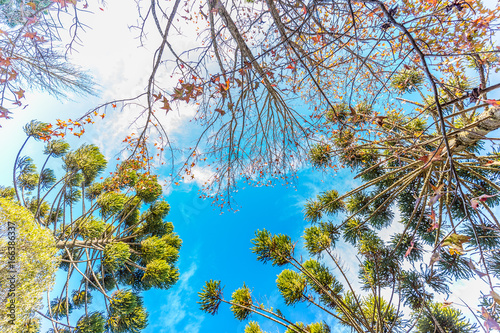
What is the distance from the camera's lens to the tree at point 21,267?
106 inches

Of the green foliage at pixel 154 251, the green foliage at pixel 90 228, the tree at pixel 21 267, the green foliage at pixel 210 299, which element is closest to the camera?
the tree at pixel 21 267

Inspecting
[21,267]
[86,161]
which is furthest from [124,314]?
[86,161]

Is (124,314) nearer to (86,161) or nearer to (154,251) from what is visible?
(154,251)

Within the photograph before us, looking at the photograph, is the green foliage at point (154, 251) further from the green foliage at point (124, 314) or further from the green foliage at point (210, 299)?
the green foliage at point (210, 299)

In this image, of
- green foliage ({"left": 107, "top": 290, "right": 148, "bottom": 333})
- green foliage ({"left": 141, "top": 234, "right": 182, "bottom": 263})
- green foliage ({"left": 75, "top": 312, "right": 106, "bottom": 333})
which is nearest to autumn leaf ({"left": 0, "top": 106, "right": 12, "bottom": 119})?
green foliage ({"left": 107, "top": 290, "right": 148, "bottom": 333})

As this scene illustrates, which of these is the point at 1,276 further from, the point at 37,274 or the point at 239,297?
the point at 239,297

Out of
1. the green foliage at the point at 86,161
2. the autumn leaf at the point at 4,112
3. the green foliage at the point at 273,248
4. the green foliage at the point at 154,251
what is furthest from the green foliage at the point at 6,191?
the green foliage at the point at 273,248

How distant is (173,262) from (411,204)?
6292 millimetres

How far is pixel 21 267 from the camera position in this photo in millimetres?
2855

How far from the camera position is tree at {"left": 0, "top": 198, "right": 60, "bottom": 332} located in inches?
106

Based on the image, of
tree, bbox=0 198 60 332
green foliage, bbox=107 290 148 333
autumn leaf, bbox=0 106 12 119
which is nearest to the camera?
autumn leaf, bbox=0 106 12 119

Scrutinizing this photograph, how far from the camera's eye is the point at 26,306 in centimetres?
274

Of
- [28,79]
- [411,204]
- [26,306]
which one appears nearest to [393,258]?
[411,204]

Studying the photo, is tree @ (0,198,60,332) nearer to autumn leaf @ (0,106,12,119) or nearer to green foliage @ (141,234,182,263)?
autumn leaf @ (0,106,12,119)
